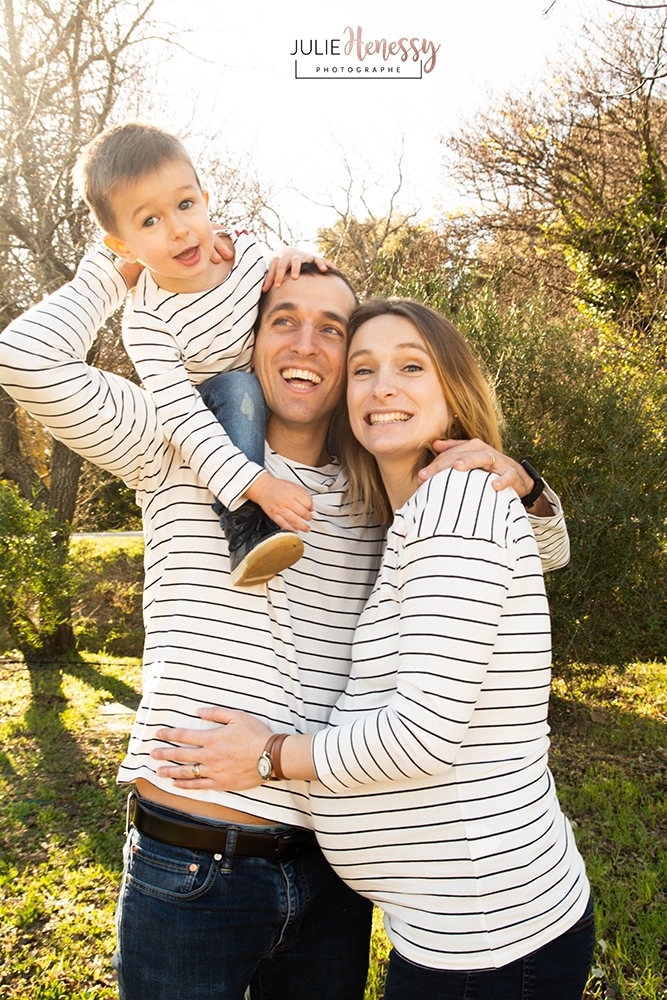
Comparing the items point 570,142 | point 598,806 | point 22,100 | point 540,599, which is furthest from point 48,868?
point 570,142

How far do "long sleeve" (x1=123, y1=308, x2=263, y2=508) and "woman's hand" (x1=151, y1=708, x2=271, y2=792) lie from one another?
1.63ft

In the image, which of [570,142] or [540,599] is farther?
[570,142]

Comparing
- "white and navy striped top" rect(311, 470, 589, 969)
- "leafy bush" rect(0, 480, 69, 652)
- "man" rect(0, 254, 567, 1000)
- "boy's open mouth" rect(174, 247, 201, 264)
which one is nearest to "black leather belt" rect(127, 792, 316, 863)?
"man" rect(0, 254, 567, 1000)

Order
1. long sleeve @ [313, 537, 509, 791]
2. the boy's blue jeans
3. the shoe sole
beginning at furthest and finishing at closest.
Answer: the boy's blue jeans < the shoe sole < long sleeve @ [313, 537, 509, 791]

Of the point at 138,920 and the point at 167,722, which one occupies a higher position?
the point at 167,722

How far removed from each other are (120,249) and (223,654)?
1.21 m

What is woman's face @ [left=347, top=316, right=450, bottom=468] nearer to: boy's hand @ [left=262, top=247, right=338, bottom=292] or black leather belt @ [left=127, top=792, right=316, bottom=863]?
boy's hand @ [left=262, top=247, right=338, bottom=292]

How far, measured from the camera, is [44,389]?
178 centimetres

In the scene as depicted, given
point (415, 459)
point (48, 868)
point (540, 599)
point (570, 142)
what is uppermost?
point (570, 142)

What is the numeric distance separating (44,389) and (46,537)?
21.2 feet

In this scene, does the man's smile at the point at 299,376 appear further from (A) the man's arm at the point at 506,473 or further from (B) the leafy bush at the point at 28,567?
(B) the leafy bush at the point at 28,567

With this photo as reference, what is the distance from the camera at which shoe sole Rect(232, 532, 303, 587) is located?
1702mm

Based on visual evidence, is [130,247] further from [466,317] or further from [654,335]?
[654,335]

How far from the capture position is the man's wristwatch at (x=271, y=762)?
1609 mm
